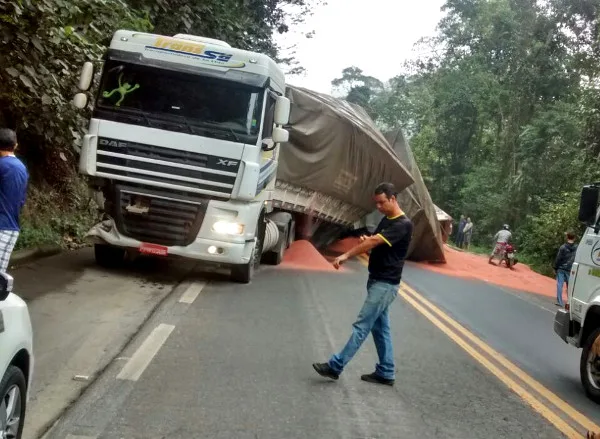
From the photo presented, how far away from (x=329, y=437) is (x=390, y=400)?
3.90 feet

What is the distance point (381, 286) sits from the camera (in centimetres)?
625

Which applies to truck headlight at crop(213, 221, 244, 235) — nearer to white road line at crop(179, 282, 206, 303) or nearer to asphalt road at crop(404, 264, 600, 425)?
white road line at crop(179, 282, 206, 303)

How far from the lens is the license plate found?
32.8ft

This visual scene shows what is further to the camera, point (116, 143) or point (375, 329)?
point (116, 143)

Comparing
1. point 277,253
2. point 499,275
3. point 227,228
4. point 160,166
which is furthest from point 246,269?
point 499,275

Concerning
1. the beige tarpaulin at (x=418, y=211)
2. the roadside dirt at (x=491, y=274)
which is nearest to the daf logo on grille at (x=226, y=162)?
the beige tarpaulin at (x=418, y=211)

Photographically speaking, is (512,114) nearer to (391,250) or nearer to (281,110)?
(281,110)

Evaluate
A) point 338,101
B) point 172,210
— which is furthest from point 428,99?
point 172,210

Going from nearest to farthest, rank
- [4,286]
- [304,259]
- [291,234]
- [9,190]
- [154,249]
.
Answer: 1. [4,286]
2. [9,190]
3. [154,249]
4. [304,259]
5. [291,234]

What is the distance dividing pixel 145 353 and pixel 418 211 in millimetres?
12139

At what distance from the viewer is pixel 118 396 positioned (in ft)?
16.9

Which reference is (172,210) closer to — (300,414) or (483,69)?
(300,414)

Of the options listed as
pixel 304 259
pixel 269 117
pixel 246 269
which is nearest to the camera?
pixel 269 117

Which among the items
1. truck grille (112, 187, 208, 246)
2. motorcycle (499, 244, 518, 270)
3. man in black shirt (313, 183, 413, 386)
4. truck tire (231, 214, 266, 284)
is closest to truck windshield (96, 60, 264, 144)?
truck grille (112, 187, 208, 246)
